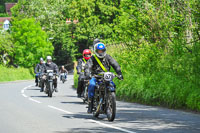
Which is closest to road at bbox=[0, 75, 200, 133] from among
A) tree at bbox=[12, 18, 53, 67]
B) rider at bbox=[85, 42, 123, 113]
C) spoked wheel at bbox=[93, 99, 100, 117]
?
spoked wheel at bbox=[93, 99, 100, 117]

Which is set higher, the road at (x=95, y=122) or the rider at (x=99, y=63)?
the rider at (x=99, y=63)

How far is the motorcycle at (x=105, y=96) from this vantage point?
10.9m

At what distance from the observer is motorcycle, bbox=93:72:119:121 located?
10.9 metres

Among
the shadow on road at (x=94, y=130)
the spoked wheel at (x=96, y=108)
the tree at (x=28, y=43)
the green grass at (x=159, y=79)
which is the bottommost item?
the shadow on road at (x=94, y=130)

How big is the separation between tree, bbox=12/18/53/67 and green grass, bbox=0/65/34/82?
6.31m

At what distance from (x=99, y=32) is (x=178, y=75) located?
4397cm

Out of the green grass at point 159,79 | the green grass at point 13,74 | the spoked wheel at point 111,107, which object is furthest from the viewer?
the green grass at point 13,74

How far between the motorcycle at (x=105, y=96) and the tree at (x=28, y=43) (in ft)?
176

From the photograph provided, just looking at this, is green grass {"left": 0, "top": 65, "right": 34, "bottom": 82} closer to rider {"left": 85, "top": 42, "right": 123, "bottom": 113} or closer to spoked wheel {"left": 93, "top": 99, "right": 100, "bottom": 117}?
spoked wheel {"left": 93, "top": 99, "right": 100, "bottom": 117}

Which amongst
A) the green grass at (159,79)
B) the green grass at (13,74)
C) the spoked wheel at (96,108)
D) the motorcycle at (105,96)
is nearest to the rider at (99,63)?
the motorcycle at (105,96)

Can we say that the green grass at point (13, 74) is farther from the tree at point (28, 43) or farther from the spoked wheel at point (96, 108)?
the spoked wheel at point (96, 108)

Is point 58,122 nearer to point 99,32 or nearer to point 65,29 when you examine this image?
point 99,32

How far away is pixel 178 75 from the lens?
1648cm

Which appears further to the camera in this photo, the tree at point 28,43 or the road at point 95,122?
the tree at point 28,43
